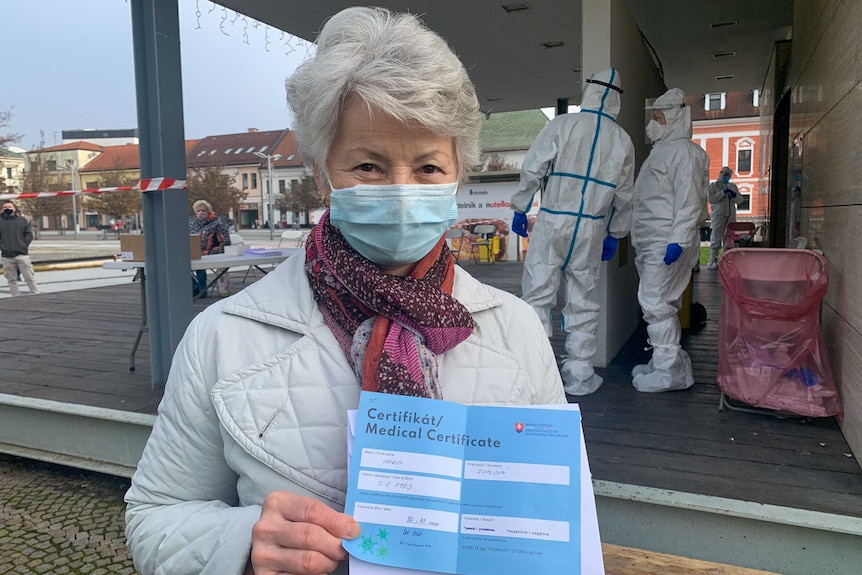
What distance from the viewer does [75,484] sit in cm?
363

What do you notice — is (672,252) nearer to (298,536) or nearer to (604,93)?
(604,93)

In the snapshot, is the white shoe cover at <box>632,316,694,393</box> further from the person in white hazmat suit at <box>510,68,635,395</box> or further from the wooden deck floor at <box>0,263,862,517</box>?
the person in white hazmat suit at <box>510,68,635,395</box>

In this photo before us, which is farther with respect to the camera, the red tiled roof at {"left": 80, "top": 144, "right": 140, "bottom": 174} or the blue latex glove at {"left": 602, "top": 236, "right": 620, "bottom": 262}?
the red tiled roof at {"left": 80, "top": 144, "right": 140, "bottom": 174}

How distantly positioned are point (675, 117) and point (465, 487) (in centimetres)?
405

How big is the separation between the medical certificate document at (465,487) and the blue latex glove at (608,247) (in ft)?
11.6

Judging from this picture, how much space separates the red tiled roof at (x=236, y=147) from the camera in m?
63.0

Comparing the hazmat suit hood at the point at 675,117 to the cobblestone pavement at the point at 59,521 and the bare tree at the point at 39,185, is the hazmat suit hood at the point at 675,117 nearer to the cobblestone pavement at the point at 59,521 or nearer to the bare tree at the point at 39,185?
the cobblestone pavement at the point at 59,521

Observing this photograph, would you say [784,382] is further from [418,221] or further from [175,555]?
[175,555]

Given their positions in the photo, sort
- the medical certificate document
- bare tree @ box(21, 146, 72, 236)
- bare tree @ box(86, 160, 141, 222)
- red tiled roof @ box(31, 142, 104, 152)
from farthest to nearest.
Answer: red tiled roof @ box(31, 142, 104, 152) < bare tree @ box(86, 160, 141, 222) < bare tree @ box(21, 146, 72, 236) < the medical certificate document

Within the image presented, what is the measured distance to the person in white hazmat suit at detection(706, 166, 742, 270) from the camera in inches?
442

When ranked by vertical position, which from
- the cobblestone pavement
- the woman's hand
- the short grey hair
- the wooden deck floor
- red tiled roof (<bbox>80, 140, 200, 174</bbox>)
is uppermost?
red tiled roof (<bbox>80, 140, 200, 174</bbox>)

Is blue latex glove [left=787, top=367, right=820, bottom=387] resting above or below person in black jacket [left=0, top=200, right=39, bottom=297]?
below

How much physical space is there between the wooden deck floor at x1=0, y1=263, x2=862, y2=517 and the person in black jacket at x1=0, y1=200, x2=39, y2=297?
445 cm

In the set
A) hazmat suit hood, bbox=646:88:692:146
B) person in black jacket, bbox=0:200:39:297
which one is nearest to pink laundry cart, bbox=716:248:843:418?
hazmat suit hood, bbox=646:88:692:146
